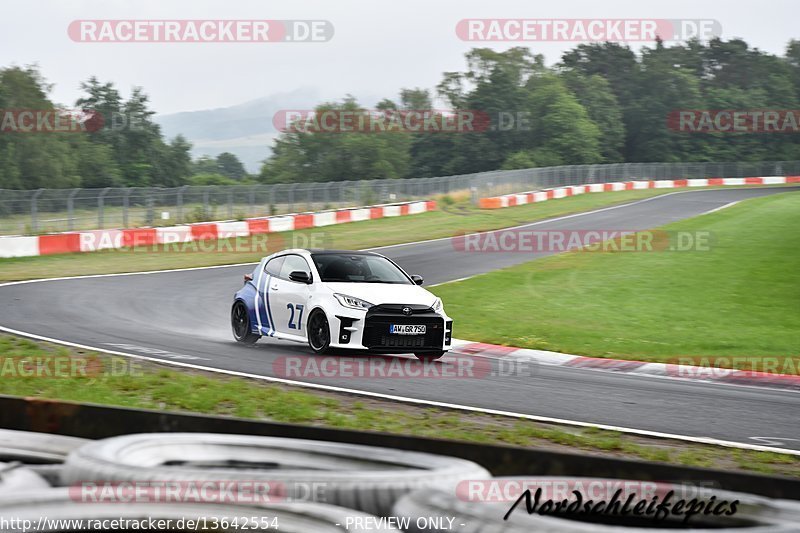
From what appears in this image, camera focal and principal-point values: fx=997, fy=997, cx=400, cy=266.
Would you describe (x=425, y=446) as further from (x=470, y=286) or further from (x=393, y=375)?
(x=470, y=286)

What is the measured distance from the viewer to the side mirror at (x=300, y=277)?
13.8 metres

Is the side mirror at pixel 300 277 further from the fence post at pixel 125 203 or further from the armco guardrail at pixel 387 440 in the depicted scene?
the fence post at pixel 125 203

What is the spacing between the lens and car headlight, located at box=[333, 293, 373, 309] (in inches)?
511

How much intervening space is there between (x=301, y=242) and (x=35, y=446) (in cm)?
2719

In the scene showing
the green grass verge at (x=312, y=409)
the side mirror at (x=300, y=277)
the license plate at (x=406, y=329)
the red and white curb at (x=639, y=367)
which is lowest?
the red and white curb at (x=639, y=367)

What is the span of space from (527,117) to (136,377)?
290ft

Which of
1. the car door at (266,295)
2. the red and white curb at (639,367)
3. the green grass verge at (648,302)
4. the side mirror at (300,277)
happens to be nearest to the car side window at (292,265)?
the car door at (266,295)

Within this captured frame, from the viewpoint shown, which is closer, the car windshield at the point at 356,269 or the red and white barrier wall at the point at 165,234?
the car windshield at the point at 356,269

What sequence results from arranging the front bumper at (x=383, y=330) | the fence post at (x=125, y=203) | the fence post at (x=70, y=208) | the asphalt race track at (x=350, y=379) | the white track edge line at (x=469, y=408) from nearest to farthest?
the white track edge line at (x=469, y=408), the asphalt race track at (x=350, y=379), the front bumper at (x=383, y=330), the fence post at (x=70, y=208), the fence post at (x=125, y=203)

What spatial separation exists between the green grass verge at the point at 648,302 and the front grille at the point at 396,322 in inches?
130

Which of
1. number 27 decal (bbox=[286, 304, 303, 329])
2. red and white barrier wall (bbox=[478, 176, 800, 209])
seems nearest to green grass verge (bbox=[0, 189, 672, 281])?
red and white barrier wall (bbox=[478, 176, 800, 209])

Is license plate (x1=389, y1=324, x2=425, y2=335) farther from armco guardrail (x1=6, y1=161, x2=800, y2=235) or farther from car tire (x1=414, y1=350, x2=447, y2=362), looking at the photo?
armco guardrail (x1=6, y1=161, x2=800, y2=235)

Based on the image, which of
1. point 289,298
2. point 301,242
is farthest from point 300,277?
point 301,242

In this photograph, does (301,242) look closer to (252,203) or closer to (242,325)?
(252,203)
